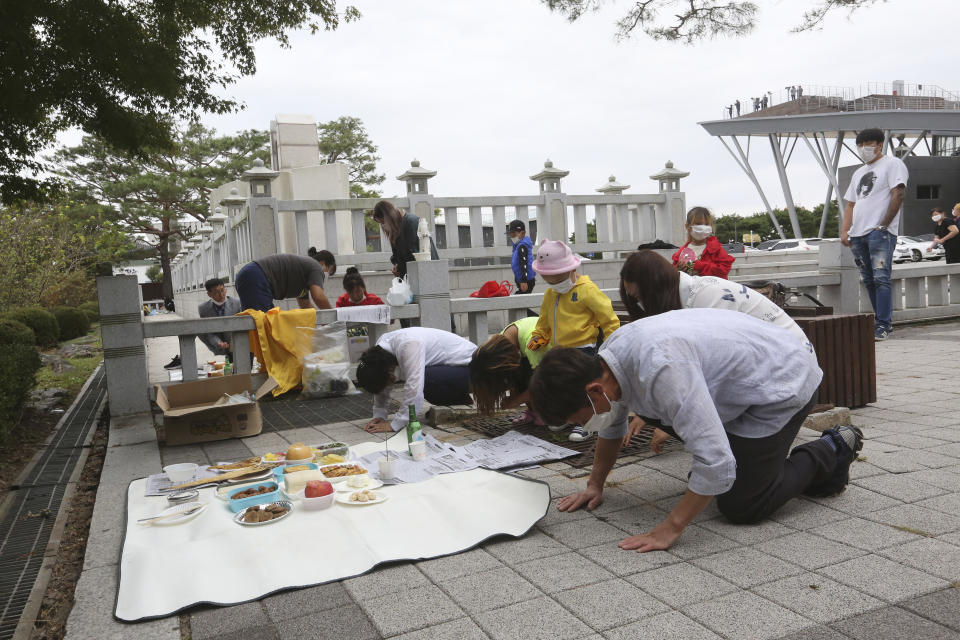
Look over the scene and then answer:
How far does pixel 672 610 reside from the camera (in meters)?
2.33

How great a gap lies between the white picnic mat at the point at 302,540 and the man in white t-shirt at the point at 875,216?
21.5ft

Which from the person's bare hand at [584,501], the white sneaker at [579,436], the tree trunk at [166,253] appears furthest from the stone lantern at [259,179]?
the tree trunk at [166,253]

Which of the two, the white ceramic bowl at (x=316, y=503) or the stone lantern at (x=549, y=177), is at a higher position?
the stone lantern at (x=549, y=177)

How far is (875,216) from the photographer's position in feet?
27.2

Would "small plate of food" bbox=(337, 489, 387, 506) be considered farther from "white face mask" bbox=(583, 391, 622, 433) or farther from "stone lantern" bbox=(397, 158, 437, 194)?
"stone lantern" bbox=(397, 158, 437, 194)

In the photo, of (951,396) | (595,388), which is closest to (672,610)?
(595,388)

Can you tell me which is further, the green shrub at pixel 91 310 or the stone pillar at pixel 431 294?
the green shrub at pixel 91 310

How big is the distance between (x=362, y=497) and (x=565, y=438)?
177cm

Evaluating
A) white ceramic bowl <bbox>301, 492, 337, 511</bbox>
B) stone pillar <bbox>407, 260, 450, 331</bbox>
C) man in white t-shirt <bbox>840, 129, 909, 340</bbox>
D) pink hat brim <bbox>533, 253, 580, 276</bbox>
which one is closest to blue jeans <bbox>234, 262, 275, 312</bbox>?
stone pillar <bbox>407, 260, 450, 331</bbox>

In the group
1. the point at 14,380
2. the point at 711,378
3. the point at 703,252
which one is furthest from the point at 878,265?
the point at 14,380

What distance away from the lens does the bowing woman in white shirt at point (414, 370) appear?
507 cm

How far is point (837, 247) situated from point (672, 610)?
339 inches

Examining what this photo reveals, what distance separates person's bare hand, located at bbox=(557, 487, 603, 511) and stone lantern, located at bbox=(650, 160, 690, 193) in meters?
10.7

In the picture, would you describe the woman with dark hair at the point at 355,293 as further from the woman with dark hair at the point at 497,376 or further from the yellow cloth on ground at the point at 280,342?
the woman with dark hair at the point at 497,376
